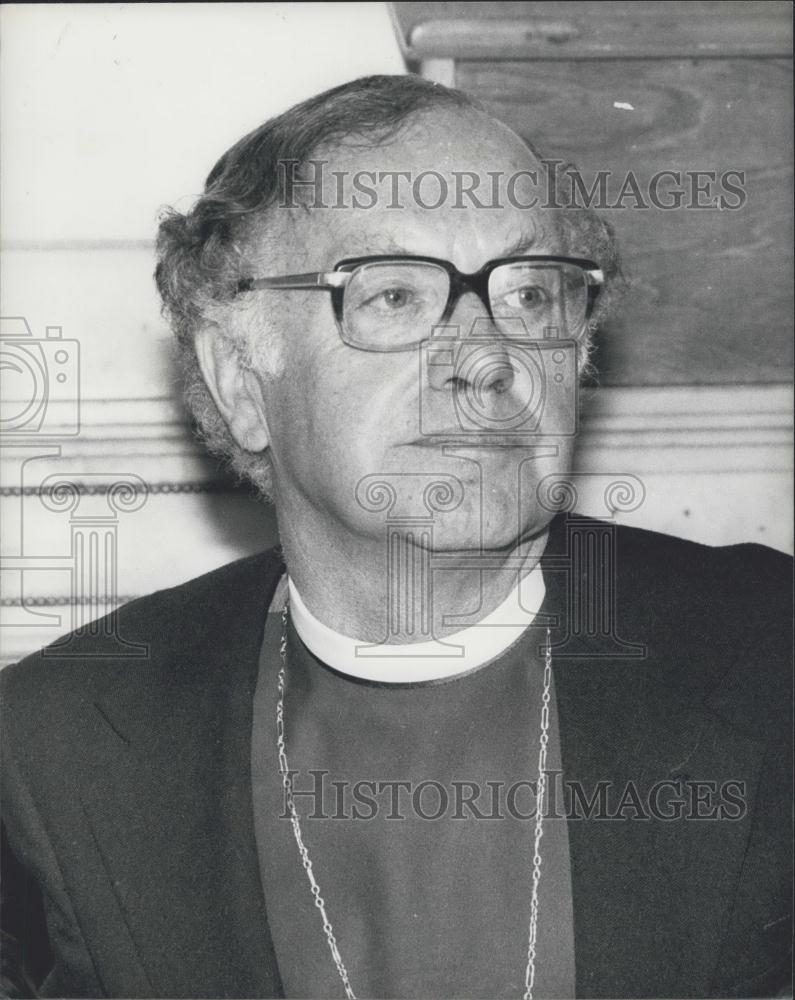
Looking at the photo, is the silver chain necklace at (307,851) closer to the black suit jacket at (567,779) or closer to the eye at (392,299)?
the black suit jacket at (567,779)

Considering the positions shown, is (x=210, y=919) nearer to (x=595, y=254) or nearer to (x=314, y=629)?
(x=314, y=629)

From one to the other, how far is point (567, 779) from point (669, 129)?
1.02 metres

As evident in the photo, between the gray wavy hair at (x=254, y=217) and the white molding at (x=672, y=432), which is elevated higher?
the gray wavy hair at (x=254, y=217)

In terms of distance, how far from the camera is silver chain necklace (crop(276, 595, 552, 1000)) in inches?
50.9

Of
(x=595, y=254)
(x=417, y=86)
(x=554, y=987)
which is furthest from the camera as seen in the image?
(x=595, y=254)

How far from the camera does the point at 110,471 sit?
1864 millimetres

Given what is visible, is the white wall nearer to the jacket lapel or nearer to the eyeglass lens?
the jacket lapel

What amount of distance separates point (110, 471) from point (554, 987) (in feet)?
3.36

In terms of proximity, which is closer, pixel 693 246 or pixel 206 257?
pixel 206 257

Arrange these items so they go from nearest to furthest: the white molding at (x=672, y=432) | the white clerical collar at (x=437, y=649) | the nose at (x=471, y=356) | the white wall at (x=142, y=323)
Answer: the nose at (x=471, y=356) < the white clerical collar at (x=437, y=649) < the white wall at (x=142, y=323) < the white molding at (x=672, y=432)

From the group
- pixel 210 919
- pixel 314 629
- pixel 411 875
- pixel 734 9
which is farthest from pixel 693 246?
pixel 210 919

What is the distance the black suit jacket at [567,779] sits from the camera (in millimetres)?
1278

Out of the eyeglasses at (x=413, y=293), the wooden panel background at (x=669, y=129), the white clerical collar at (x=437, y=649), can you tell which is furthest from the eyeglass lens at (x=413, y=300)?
the wooden panel background at (x=669, y=129)

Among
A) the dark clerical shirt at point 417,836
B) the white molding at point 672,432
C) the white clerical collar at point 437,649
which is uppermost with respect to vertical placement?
the white molding at point 672,432
